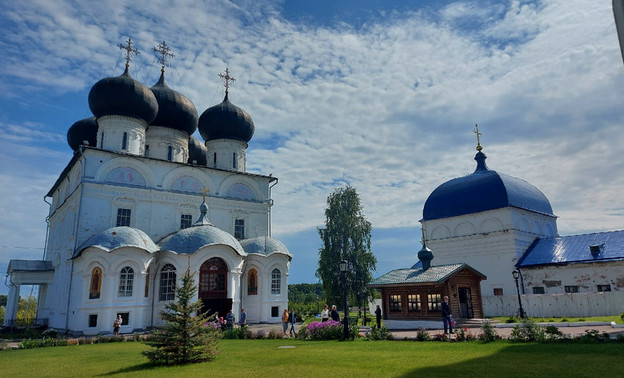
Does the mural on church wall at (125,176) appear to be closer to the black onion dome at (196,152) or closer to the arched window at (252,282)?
the arched window at (252,282)

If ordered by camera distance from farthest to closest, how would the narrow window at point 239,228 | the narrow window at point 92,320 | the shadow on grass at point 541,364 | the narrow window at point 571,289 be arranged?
the narrow window at point 239,228 → the narrow window at point 571,289 → the narrow window at point 92,320 → the shadow on grass at point 541,364

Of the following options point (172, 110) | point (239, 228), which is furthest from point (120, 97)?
point (239, 228)

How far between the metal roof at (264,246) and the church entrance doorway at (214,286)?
266 cm

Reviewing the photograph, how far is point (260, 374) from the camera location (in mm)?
8836

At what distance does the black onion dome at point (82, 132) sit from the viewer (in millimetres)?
31844

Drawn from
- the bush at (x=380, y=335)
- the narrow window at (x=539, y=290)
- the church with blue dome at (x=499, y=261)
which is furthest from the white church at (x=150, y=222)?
the narrow window at (x=539, y=290)

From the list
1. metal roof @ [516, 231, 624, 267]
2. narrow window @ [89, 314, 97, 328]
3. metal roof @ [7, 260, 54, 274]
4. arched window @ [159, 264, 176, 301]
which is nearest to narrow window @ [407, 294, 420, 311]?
arched window @ [159, 264, 176, 301]

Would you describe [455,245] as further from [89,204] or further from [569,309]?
[89,204]

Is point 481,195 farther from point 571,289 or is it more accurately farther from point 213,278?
point 213,278

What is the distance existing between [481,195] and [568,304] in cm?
1012

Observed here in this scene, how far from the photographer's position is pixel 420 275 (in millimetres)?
19531

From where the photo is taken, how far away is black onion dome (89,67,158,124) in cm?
2520

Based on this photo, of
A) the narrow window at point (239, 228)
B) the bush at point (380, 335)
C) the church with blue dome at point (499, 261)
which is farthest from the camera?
the narrow window at point (239, 228)

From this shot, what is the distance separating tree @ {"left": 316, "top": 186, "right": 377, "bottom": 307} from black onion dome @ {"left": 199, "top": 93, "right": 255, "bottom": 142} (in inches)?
332
